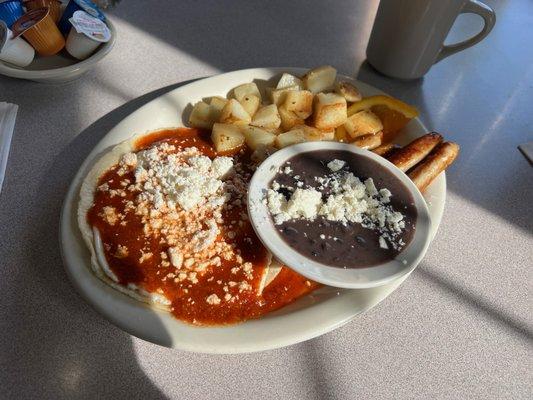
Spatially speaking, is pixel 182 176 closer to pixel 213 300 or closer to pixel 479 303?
pixel 213 300

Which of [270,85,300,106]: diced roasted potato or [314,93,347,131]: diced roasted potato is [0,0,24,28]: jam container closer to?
[270,85,300,106]: diced roasted potato

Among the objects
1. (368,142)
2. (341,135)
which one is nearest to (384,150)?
(368,142)

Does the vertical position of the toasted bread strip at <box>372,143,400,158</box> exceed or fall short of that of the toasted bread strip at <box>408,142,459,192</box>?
it falls short

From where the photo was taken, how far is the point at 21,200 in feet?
3.58

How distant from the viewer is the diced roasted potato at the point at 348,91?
49.2 inches

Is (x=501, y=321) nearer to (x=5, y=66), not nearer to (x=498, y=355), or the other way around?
(x=498, y=355)

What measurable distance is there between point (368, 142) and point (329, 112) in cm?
15

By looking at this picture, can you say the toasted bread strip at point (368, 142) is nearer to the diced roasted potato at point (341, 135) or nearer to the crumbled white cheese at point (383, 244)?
the diced roasted potato at point (341, 135)

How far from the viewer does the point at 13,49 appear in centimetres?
128

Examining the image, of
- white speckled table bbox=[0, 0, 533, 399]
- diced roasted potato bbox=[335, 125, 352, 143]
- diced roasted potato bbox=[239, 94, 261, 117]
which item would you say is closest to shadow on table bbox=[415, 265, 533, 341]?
white speckled table bbox=[0, 0, 533, 399]

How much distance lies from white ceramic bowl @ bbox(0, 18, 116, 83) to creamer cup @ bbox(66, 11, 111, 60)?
0.08 ft

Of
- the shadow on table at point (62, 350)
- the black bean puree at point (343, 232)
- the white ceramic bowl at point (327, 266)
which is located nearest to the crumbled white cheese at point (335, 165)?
the black bean puree at point (343, 232)

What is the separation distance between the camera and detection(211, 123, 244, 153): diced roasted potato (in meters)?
1.16

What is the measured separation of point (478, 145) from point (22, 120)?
1.45 metres
